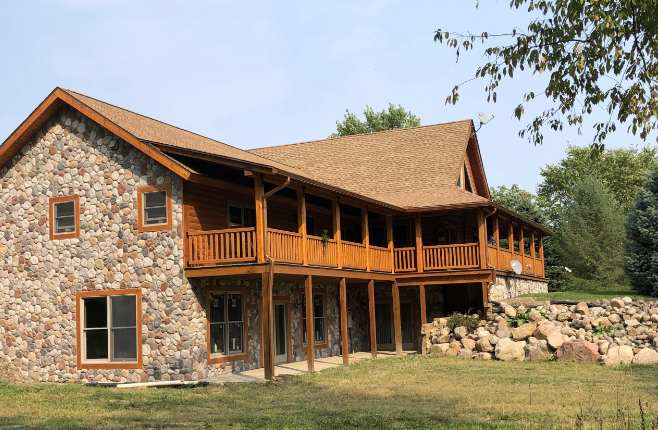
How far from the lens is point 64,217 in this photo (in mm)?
21031

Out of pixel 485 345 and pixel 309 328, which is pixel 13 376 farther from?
pixel 485 345

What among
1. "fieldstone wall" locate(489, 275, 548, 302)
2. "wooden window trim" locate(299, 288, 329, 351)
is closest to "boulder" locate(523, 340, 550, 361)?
"fieldstone wall" locate(489, 275, 548, 302)

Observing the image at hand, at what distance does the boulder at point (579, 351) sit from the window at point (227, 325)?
8774 mm

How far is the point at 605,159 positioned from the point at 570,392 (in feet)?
150

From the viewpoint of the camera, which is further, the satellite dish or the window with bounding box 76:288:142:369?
the satellite dish

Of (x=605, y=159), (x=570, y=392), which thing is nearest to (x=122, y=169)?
(x=570, y=392)

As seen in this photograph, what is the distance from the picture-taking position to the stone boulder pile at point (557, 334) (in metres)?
21.3

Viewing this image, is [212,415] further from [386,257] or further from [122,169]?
[386,257]

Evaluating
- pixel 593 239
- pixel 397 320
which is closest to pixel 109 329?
pixel 397 320

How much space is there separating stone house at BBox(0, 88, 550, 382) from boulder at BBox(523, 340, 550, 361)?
3.14m

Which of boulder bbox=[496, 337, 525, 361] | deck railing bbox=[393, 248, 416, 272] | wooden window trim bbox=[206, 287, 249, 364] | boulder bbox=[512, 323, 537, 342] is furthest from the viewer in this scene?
deck railing bbox=[393, 248, 416, 272]

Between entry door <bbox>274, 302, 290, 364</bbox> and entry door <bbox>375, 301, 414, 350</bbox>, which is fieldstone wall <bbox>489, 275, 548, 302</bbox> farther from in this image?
entry door <bbox>274, 302, 290, 364</bbox>

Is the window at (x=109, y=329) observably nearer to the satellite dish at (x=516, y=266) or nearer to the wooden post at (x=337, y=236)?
the wooden post at (x=337, y=236)

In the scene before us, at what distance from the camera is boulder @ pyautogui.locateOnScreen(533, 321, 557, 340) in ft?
73.1
